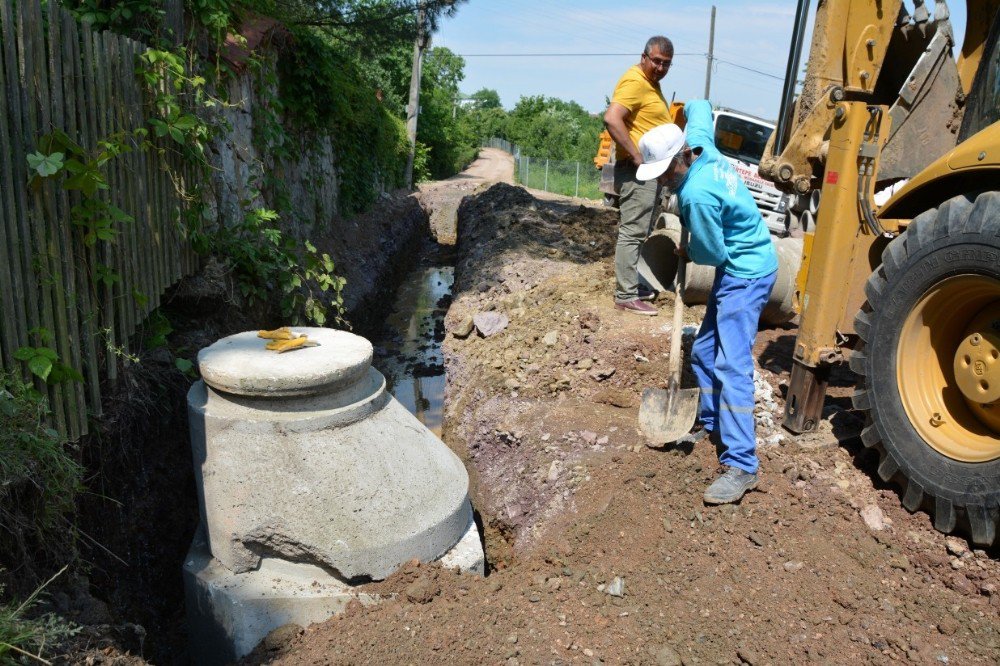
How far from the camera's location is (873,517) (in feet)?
11.7

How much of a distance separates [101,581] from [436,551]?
1610 mm

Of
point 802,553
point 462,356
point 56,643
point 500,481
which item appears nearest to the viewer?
point 56,643

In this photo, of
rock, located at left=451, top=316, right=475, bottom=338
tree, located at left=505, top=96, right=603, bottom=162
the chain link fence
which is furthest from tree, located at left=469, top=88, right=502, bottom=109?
rock, located at left=451, top=316, right=475, bottom=338

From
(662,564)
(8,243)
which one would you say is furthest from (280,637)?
(8,243)

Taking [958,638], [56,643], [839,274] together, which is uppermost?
[839,274]

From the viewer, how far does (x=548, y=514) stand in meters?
4.39

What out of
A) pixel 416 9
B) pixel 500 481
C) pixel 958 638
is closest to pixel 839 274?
pixel 958 638

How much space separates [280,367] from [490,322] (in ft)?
11.9

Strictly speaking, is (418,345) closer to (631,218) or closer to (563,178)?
(631,218)

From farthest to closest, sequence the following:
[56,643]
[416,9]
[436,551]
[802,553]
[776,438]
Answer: [416,9] < [776,438] < [436,551] < [802,553] < [56,643]

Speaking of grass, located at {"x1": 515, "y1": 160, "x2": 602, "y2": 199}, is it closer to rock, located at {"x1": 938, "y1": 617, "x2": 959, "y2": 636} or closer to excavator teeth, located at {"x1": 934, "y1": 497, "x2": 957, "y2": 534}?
excavator teeth, located at {"x1": 934, "y1": 497, "x2": 957, "y2": 534}

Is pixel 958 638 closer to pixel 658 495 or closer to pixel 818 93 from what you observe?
pixel 658 495

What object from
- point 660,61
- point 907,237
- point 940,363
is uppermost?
point 660,61

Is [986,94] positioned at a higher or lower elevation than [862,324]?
higher
